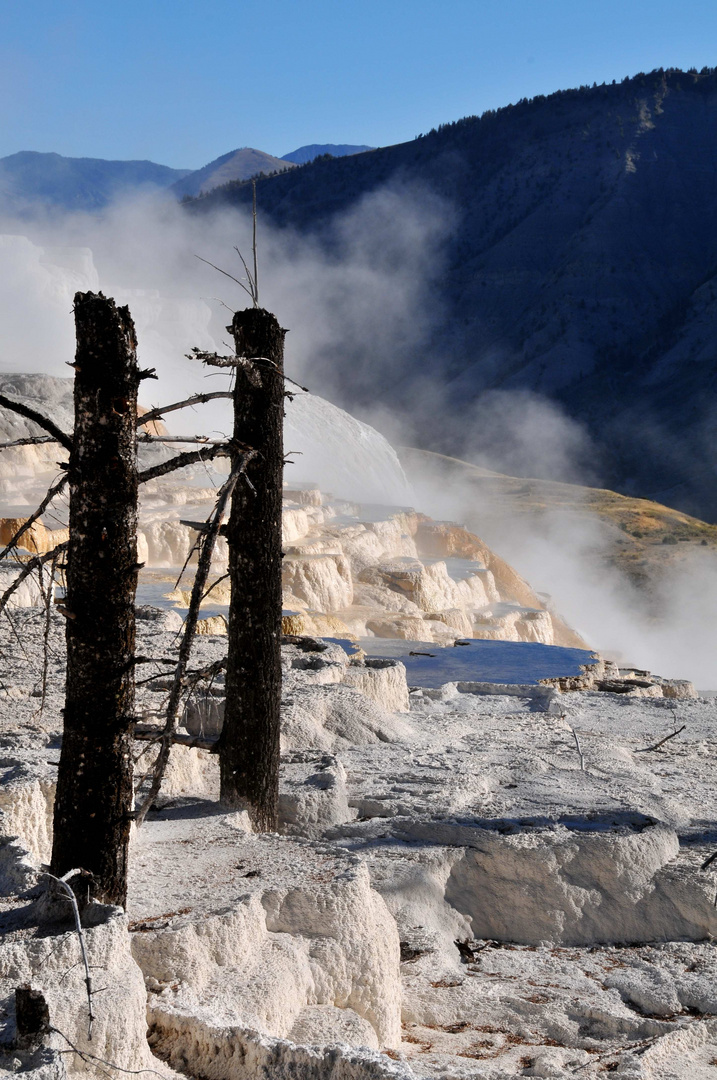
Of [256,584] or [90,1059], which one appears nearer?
[90,1059]

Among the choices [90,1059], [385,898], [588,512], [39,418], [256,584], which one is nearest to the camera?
[90,1059]

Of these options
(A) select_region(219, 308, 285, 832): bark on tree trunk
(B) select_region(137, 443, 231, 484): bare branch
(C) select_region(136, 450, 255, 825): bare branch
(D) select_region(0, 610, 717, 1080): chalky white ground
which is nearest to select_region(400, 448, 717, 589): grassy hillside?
(D) select_region(0, 610, 717, 1080): chalky white ground

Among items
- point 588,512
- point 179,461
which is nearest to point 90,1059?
point 179,461

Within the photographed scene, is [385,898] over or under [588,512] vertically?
under

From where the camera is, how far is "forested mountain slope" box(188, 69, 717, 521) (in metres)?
56.4

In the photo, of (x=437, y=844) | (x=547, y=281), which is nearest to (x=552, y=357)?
(x=547, y=281)

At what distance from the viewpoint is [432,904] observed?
15.7ft

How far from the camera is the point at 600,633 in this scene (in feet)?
107

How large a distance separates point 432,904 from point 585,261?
2538 inches

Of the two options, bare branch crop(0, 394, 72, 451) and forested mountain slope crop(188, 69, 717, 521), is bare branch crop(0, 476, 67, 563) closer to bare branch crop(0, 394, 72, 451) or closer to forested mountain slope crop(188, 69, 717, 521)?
bare branch crop(0, 394, 72, 451)

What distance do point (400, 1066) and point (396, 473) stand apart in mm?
32054

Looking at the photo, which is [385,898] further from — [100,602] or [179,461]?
[179,461]

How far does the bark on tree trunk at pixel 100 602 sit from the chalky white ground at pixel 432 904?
0.46m

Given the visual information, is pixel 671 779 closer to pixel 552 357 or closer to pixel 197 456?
pixel 197 456
